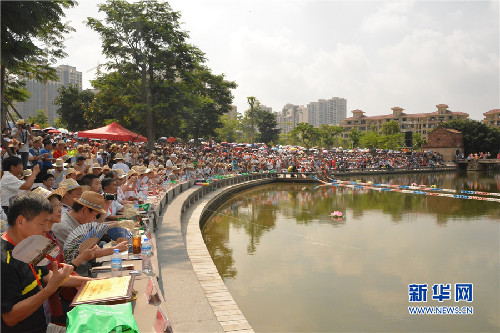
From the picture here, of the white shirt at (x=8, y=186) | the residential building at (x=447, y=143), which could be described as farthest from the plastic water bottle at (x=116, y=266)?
the residential building at (x=447, y=143)

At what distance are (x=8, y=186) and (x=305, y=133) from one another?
66514mm

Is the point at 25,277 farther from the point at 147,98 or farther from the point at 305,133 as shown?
the point at 305,133

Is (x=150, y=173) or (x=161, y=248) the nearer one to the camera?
(x=161, y=248)

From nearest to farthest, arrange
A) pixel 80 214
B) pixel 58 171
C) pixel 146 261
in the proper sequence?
pixel 80 214
pixel 146 261
pixel 58 171

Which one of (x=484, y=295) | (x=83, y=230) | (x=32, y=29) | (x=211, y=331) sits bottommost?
(x=484, y=295)

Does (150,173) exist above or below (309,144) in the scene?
below

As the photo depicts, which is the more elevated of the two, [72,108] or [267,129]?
[267,129]

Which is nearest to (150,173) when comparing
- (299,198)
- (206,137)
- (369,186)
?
(299,198)

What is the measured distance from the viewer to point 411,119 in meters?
111

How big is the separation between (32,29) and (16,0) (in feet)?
2.75

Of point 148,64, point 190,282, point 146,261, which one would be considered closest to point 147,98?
point 148,64

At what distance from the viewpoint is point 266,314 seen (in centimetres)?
755

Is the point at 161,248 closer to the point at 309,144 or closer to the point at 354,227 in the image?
the point at 354,227

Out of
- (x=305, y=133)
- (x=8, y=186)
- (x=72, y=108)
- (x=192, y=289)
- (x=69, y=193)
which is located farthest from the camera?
(x=305, y=133)
